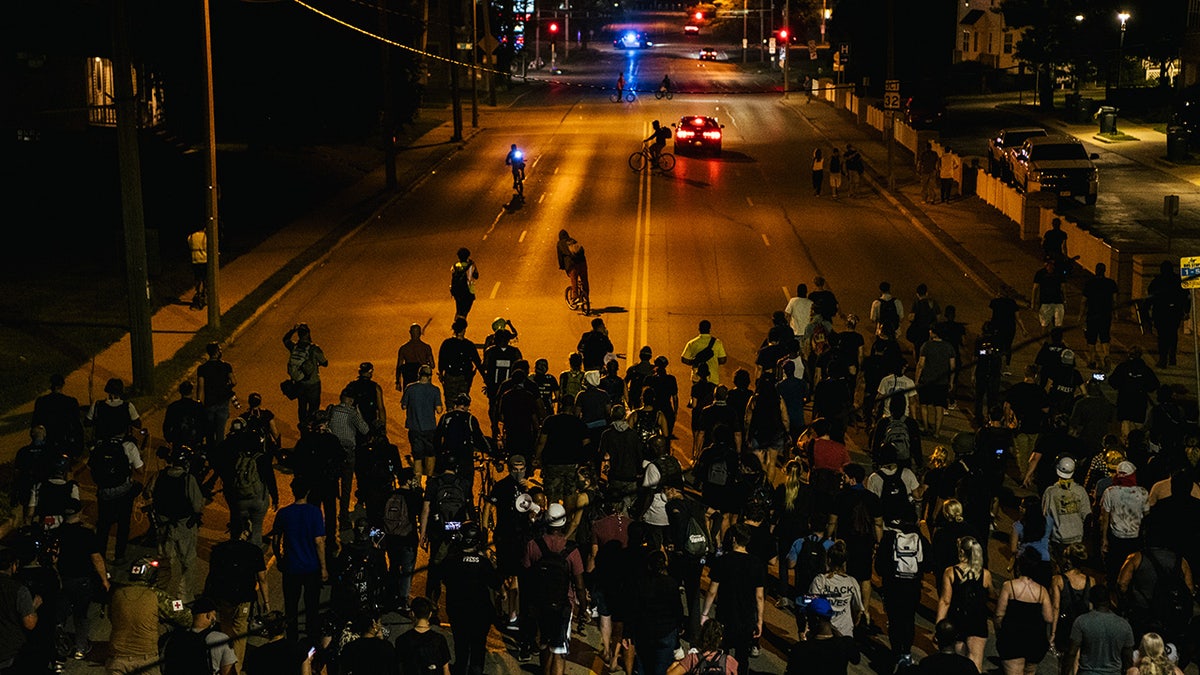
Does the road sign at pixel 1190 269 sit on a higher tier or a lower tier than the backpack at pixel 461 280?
higher

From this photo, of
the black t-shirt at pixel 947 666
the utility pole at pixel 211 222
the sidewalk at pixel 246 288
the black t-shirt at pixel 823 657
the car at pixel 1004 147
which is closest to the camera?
the black t-shirt at pixel 947 666

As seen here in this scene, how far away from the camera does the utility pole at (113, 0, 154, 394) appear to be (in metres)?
22.1

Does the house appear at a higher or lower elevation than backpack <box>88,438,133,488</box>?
higher

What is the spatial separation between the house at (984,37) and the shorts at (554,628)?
78518 millimetres

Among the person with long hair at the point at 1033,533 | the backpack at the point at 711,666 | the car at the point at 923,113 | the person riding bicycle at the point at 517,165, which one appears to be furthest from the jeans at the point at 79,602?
the car at the point at 923,113

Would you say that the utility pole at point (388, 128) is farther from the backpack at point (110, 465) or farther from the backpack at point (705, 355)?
the backpack at point (110, 465)

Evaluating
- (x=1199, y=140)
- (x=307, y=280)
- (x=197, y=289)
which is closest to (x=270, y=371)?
(x=197, y=289)

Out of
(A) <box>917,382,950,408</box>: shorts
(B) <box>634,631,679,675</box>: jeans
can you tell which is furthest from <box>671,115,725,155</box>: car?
(B) <box>634,631,679,675</box>: jeans

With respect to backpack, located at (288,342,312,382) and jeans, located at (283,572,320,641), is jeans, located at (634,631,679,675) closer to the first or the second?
jeans, located at (283,572,320,641)

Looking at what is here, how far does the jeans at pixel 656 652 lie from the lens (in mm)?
11492

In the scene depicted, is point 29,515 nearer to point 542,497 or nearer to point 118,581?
point 118,581

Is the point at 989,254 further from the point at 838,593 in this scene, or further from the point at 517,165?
the point at 838,593

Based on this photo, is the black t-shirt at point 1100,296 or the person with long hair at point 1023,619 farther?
the black t-shirt at point 1100,296

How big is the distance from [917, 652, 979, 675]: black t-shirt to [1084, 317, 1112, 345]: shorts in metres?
14.1
